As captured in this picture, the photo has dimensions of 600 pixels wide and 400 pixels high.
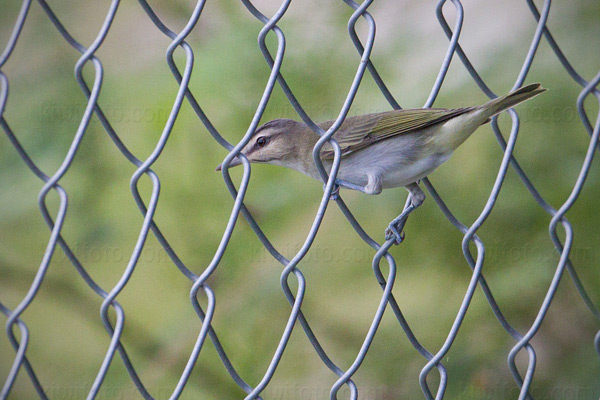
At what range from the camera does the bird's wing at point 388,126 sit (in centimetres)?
199

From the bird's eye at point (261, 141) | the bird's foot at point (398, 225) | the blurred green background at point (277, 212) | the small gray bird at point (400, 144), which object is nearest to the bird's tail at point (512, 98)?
the small gray bird at point (400, 144)

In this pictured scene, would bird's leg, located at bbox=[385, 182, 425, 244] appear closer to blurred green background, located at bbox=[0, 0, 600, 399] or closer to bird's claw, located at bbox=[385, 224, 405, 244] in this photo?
bird's claw, located at bbox=[385, 224, 405, 244]

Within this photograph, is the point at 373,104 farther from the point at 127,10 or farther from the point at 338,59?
the point at 127,10

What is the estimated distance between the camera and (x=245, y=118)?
276 centimetres

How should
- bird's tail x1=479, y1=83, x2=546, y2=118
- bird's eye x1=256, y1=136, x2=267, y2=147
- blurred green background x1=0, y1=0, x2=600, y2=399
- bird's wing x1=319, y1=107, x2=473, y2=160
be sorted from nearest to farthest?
bird's tail x1=479, y1=83, x2=546, y2=118, bird's wing x1=319, y1=107, x2=473, y2=160, bird's eye x1=256, y1=136, x2=267, y2=147, blurred green background x1=0, y1=0, x2=600, y2=399

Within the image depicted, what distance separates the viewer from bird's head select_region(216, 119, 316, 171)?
215 centimetres

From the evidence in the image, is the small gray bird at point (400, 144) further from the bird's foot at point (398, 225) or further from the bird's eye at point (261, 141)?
the bird's eye at point (261, 141)

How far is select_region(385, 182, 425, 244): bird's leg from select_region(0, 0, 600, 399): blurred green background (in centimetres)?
77

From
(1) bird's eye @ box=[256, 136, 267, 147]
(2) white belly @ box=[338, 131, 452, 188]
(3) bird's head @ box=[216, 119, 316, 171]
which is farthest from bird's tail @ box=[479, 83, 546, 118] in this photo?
(1) bird's eye @ box=[256, 136, 267, 147]

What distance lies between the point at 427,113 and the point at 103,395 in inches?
77.8

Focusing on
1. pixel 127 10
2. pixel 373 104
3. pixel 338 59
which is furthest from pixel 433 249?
pixel 127 10

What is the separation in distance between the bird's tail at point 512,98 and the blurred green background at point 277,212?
90 cm

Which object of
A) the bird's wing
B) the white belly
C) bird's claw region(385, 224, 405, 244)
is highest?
the bird's wing

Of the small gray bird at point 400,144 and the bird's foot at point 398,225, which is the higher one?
the small gray bird at point 400,144
